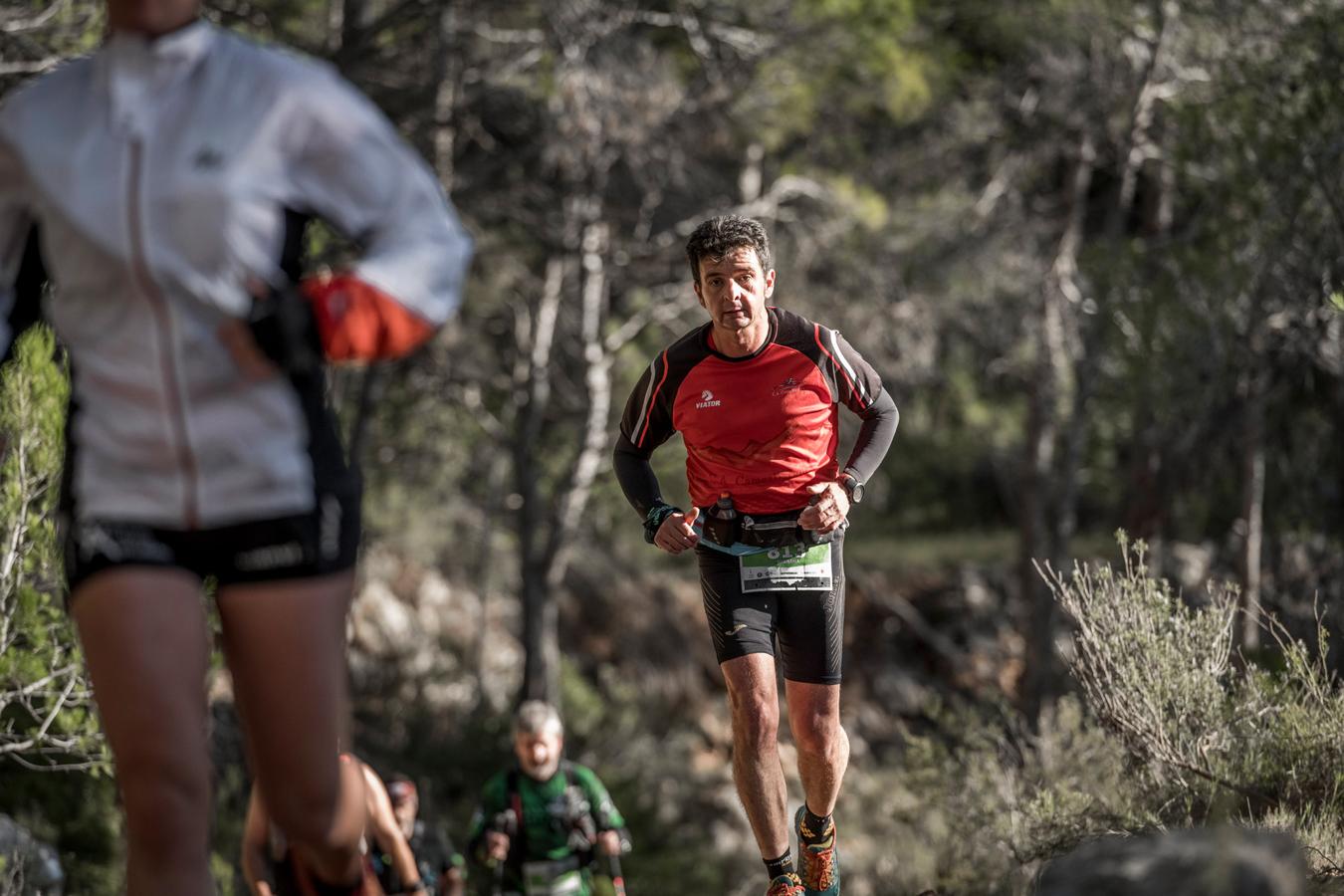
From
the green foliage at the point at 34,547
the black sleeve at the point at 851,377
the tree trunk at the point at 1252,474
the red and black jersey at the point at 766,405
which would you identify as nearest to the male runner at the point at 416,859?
the green foliage at the point at 34,547

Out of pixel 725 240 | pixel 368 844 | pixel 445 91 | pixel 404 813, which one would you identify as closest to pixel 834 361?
pixel 725 240

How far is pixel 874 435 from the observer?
512cm

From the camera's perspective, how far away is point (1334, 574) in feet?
41.2

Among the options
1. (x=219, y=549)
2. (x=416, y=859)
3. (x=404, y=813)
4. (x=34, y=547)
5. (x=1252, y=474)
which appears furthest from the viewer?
(x=1252, y=474)

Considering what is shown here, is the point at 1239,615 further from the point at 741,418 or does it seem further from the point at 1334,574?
the point at 741,418

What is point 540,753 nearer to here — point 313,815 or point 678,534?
point 678,534

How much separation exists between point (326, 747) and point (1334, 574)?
11.5 metres

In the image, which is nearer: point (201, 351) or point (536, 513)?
point (201, 351)

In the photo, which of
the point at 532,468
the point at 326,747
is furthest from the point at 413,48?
Answer: the point at 326,747

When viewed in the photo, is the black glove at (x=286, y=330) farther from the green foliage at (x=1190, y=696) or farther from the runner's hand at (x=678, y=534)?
the green foliage at (x=1190, y=696)

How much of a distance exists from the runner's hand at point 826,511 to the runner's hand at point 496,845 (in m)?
2.96

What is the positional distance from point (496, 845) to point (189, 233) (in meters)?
4.95

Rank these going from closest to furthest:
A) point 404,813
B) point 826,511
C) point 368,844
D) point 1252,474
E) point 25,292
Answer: point 25,292, point 826,511, point 368,844, point 404,813, point 1252,474

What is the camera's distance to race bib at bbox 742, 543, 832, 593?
488 cm
